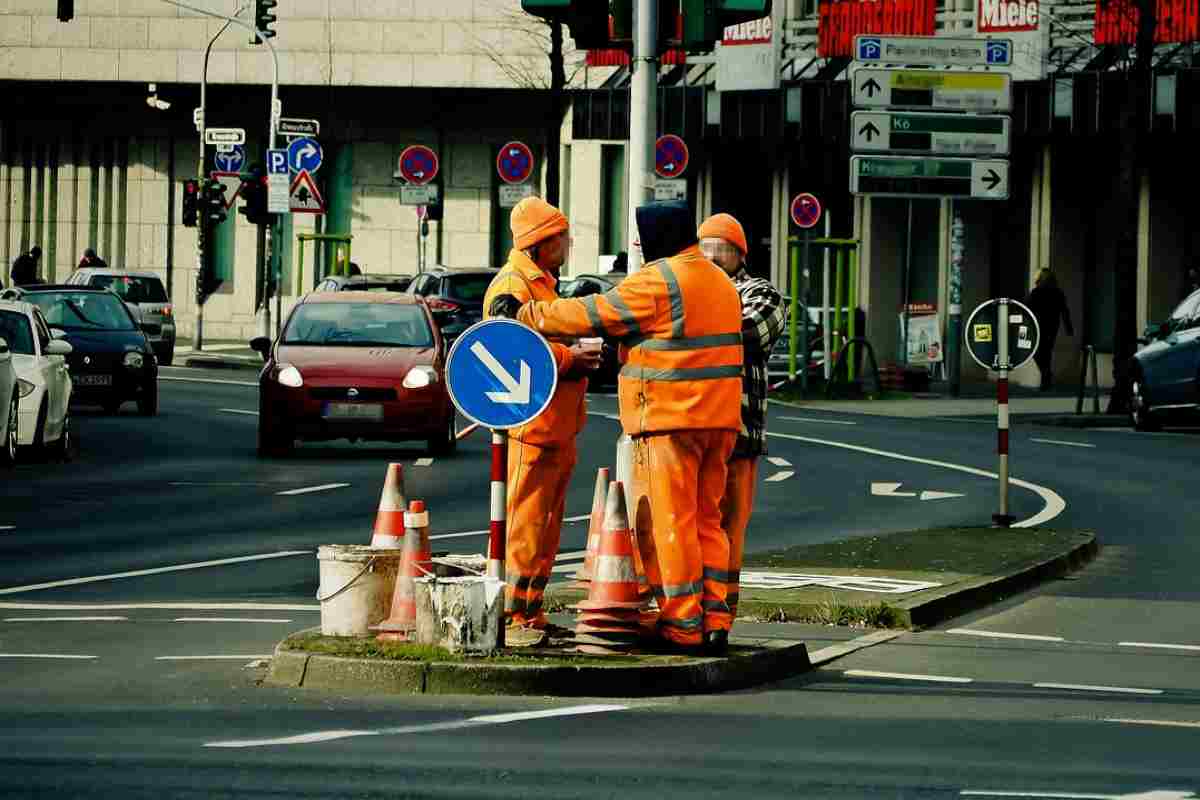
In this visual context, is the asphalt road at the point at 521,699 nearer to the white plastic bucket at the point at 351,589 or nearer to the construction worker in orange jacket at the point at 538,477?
the white plastic bucket at the point at 351,589

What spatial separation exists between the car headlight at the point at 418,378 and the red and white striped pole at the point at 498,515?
46.7 feet

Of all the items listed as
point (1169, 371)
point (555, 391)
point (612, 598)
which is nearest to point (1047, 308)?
point (1169, 371)

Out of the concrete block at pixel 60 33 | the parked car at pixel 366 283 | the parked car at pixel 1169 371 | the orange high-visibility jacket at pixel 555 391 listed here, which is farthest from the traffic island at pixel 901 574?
the concrete block at pixel 60 33

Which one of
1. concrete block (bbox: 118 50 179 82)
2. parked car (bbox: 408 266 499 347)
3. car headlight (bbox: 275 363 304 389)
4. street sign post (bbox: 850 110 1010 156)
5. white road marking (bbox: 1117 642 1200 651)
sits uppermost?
concrete block (bbox: 118 50 179 82)

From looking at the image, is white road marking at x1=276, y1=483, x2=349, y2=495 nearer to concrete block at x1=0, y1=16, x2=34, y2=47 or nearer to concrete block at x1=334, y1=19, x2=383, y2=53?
concrete block at x1=334, y1=19, x2=383, y2=53

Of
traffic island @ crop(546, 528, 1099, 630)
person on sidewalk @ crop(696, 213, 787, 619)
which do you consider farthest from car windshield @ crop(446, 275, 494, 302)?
person on sidewalk @ crop(696, 213, 787, 619)

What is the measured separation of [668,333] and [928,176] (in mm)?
17385

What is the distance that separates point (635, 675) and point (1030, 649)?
296 centimetres

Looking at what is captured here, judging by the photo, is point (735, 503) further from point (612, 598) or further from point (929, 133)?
point (929, 133)

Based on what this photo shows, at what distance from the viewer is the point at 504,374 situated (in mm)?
11008

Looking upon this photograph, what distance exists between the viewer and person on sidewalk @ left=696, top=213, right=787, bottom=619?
38.8 ft

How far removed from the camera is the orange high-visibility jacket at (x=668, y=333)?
36.0ft

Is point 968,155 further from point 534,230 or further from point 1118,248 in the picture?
point 534,230

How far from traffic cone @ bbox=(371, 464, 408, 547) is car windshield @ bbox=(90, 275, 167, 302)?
1601 inches
